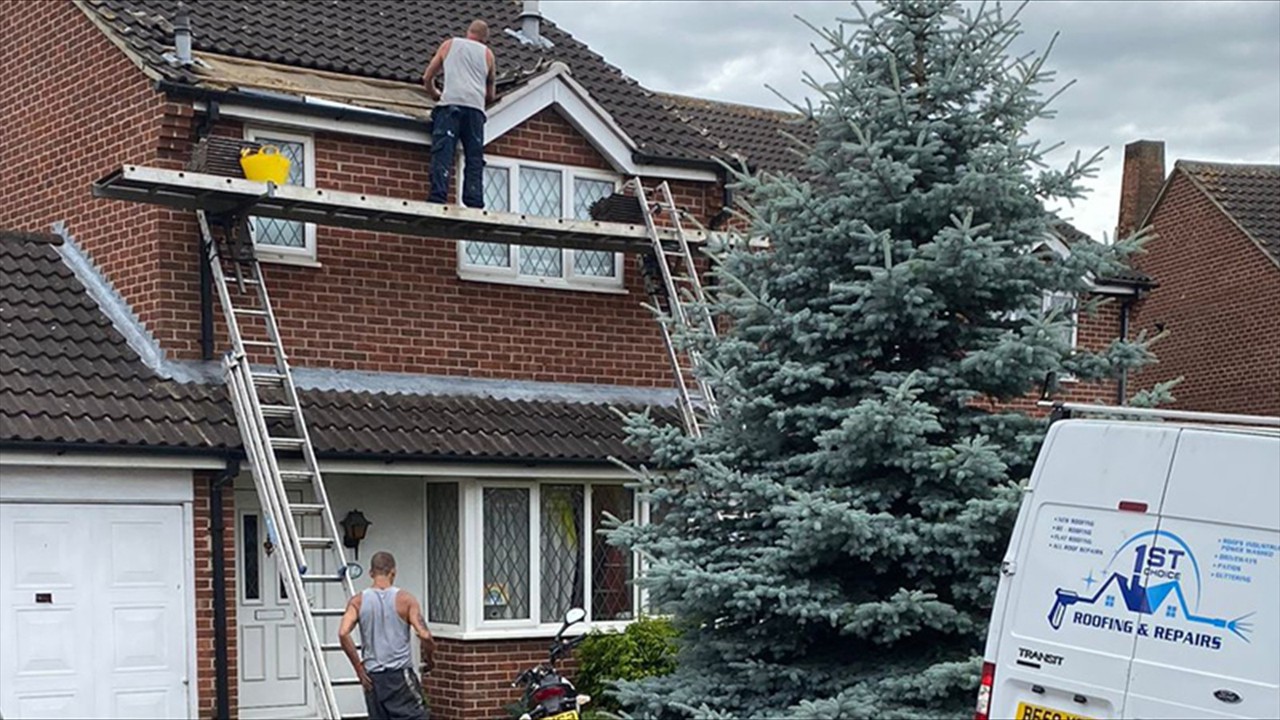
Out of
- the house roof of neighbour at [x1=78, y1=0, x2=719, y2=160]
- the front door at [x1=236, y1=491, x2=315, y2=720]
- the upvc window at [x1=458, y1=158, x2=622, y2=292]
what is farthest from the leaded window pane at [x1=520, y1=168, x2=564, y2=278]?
the front door at [x1=236, y1=491, x2=315, y2=720]

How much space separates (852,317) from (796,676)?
2103 mm

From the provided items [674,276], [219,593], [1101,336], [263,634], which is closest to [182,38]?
[219,593]

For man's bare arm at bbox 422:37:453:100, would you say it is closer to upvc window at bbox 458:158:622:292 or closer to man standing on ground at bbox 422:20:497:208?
man standing on ground at bbox 422:20:497:208

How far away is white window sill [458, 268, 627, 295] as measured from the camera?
17.3 m

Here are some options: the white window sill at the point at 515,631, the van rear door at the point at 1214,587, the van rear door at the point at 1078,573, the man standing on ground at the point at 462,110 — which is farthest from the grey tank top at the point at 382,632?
the van rear door at the point at 1214,587

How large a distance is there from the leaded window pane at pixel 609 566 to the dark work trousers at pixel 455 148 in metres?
3.23

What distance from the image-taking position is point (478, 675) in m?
16.3

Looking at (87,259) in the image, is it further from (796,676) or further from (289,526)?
(796,676)

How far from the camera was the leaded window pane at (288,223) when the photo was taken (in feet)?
53.1

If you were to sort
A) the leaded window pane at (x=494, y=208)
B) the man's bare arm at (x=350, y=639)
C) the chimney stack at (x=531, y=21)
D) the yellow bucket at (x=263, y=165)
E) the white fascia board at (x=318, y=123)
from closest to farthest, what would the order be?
the man's bare arm at (x=350, y=639), the yellow bucket at (x=263, y=165), the white fascia board at (x=318, y=123), the leaded window pane at (x=494, y=208), the chimney stack at (x=531, y=21)

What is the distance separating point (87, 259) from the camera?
53.9ft

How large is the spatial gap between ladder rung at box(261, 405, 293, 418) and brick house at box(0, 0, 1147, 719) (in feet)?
1.18

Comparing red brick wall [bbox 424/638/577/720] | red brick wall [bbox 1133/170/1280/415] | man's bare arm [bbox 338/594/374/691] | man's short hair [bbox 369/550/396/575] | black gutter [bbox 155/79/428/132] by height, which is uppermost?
black gutter [bbox 155/79/428/132]

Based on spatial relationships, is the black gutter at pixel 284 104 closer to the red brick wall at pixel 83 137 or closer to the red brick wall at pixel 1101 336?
the red brick wall at pixel 83 137
